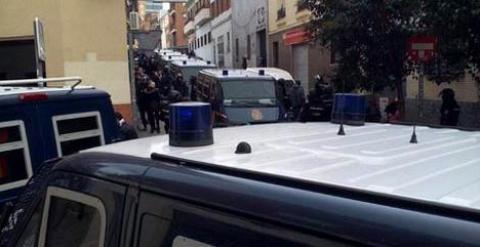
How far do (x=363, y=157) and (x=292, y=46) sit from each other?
2744cm

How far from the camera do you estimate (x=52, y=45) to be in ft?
44.2

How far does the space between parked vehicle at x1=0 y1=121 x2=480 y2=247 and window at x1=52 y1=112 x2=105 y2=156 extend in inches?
103

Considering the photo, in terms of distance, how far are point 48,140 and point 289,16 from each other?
24.8 meters

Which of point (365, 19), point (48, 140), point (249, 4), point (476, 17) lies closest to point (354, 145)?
point (48, 140)

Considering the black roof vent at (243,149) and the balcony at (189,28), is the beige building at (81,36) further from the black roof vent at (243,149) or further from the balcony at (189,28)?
the balcony at (189,28)

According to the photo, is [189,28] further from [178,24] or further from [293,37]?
[293,37]

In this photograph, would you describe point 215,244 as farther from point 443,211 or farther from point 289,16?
point 289,16

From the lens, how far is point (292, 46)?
29109 mm

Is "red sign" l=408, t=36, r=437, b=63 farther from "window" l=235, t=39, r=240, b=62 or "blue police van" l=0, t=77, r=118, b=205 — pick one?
"window" l=235, t=39, r=240, b=62

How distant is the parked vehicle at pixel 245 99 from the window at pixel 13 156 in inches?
344

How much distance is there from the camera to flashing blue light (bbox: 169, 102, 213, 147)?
219cm

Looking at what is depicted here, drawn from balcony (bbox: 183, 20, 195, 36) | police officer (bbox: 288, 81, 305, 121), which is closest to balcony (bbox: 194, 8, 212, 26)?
balcony (bbox: 183, 20, 195, 36)

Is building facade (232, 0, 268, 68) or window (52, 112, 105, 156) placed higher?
building facade (232, 0, 268, 68)

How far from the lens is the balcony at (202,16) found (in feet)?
174
